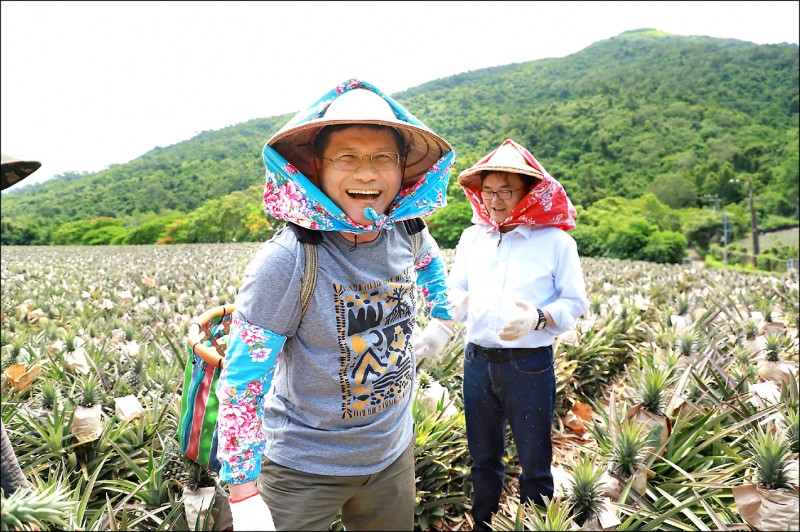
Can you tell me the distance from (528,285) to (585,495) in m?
0.94

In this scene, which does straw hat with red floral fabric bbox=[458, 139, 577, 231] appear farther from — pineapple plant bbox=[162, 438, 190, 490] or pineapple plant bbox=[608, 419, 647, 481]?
pineapple plant bbox=[162, 438, 190, 490]

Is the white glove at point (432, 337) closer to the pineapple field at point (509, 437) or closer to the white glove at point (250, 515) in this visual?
the pineapple field at point (509, 437)

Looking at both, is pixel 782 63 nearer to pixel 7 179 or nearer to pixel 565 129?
pixel 565 129

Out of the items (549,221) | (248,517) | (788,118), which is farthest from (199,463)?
(788,118)

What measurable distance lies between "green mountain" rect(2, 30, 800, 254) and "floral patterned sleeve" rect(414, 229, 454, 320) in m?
29.6

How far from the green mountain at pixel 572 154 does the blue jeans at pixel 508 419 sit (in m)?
29.4

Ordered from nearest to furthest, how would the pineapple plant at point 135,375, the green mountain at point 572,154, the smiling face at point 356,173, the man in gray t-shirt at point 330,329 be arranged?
the man in gray t-shirt at point 330,329, the smiling face at point 356,173, the pineapple plant at point 135,375, the green mountain at point 572,154

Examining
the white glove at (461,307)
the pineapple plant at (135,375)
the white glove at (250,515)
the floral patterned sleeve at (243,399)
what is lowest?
the pineapple plant at (135,375)

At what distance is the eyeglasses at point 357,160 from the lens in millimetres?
1425

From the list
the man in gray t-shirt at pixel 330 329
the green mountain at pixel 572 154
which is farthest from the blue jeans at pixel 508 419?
the green mountain at pixel 572 154

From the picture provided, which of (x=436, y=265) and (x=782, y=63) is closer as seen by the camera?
(x=436, y=265)

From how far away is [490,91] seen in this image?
258ft

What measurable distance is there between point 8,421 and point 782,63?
326 ft

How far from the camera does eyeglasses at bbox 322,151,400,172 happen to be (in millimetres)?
1425
